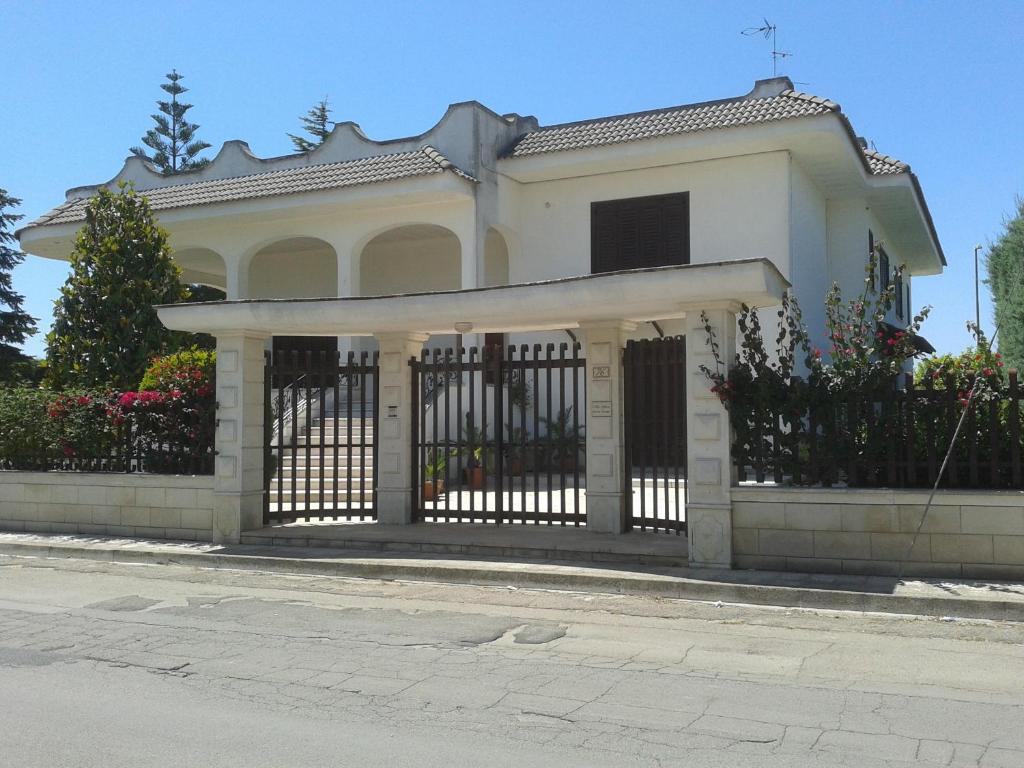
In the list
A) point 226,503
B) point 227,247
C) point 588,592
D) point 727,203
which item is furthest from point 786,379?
point 227,247

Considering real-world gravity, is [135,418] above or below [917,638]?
above

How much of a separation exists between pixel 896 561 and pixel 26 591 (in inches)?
338

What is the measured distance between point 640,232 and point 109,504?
11.8 m

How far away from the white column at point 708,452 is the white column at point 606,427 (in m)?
1.79

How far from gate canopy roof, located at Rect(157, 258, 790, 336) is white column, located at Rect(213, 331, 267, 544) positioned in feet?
1.00

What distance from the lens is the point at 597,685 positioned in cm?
588

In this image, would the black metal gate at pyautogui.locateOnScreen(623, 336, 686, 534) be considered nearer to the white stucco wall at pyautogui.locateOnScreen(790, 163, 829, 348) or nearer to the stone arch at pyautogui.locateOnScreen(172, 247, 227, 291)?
the white stucco wall at pyautogui.locateOnScreen(790, 163, 829, 348)

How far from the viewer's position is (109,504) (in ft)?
42.2

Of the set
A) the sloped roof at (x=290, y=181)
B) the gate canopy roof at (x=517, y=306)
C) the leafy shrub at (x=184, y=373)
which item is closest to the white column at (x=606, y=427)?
the gate canopy roof at (x=517, y=306)

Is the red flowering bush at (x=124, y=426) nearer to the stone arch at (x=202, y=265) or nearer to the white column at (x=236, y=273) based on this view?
the white column at (x=236, y=273)

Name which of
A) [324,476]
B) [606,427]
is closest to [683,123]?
[606,427]

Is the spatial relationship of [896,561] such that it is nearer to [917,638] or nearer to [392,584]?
[917,638]

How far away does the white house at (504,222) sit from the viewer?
11953 millimetres

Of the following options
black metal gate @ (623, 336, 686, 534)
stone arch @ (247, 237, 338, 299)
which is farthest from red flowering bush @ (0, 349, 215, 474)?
stone arch @ (247, 237, 338, 299)
